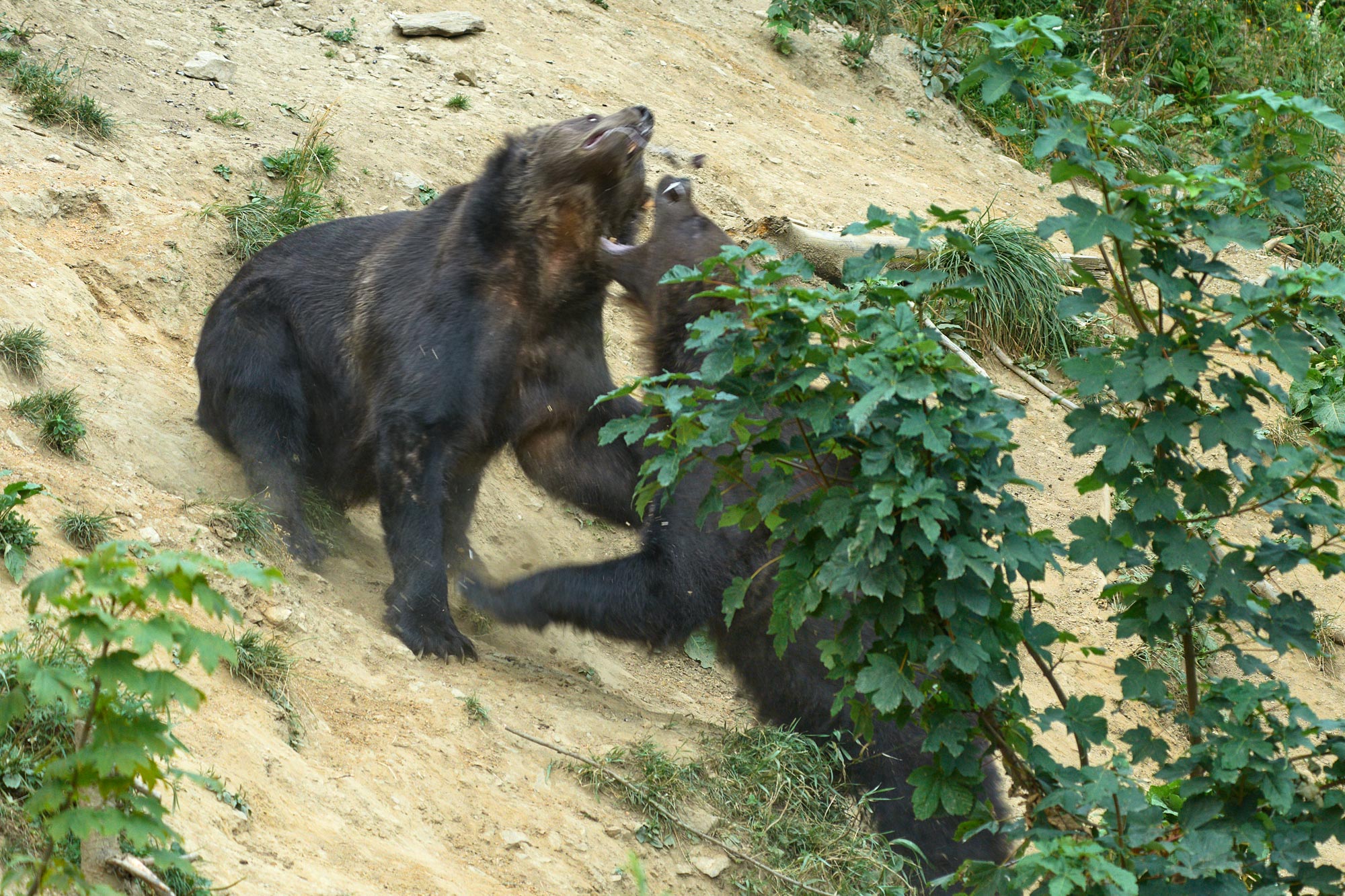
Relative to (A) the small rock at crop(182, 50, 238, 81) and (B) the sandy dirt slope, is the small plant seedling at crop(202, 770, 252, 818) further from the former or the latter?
(A) the small rock at crop(182, 50, 238, 81)

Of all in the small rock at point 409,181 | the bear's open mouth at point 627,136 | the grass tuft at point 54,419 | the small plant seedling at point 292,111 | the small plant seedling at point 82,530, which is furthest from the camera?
the small plant seedling at point 292,111

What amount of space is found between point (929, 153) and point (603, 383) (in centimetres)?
656

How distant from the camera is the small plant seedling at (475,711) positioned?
452cm

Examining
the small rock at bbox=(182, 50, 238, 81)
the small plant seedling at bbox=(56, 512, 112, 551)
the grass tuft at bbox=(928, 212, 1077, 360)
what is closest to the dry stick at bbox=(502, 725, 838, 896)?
the small plant seedling at bbox=(56, 512, 112, 551)

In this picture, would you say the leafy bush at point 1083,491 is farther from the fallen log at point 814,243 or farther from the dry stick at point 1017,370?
the dry stick at point 1017,370

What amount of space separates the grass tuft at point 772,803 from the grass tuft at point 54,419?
2.33 m

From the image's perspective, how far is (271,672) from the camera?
160 inches

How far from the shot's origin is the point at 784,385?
2.98 metres

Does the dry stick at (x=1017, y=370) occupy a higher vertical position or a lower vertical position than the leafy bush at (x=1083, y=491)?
lower

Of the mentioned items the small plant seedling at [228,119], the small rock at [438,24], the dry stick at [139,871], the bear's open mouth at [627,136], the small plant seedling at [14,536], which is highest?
the bear's open mouth at [627,136]

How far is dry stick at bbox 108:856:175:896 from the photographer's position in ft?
8.84

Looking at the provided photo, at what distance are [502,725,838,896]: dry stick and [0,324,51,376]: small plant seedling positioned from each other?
8.18ft

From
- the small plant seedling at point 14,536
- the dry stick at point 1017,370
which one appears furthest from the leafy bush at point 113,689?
the dry stick at point 1017,370

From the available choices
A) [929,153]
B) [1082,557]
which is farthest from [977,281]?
[929,153]
